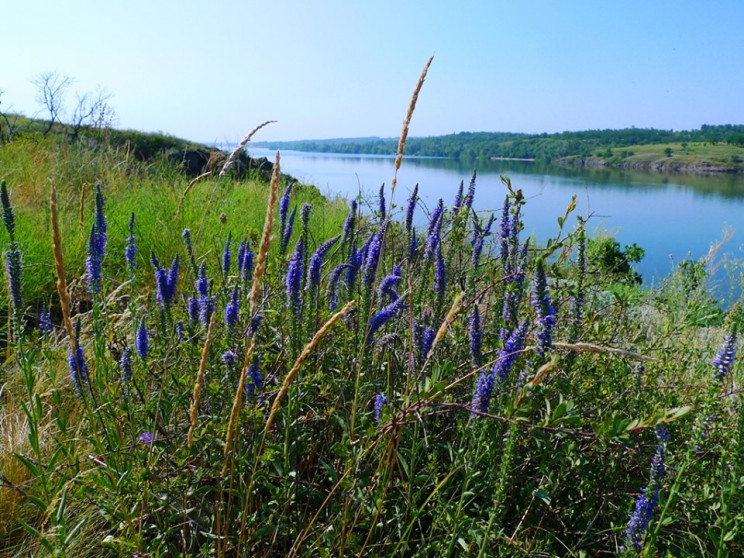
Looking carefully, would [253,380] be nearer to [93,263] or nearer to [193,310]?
[193,310]

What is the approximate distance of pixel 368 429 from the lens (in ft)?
4.61

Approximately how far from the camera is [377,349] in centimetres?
244

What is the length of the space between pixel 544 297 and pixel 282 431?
1069 mm

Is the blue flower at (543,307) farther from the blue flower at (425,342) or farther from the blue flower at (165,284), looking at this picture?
the blue flower at (165,284)

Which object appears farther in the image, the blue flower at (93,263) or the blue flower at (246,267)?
the blue flower at (246,267)

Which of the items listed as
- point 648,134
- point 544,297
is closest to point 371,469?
point 544,297

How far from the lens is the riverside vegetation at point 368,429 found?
1528mm

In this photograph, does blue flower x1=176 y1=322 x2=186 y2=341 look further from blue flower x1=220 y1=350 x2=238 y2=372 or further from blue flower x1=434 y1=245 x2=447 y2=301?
blue flower x1=434 y1=245 x2=447 y2=301

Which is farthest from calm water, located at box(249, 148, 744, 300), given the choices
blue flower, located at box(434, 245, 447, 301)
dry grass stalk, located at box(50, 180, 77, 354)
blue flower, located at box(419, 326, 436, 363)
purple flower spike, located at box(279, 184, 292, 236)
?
dry grass stalk, located at box(50, 180, 77, 354)

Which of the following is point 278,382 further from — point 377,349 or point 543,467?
point 543,467

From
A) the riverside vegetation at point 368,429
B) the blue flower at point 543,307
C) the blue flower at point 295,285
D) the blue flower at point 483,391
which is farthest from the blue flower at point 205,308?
the blue flower at point 543,307

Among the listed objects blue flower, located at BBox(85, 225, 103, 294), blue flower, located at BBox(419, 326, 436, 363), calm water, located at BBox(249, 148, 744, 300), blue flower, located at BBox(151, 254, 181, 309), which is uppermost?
blue flower, located at BBox(85, 225, 103, 294)

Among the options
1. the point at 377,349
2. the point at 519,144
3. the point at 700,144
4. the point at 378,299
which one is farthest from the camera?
the point at 519,144

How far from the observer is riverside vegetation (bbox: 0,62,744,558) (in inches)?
60.2
